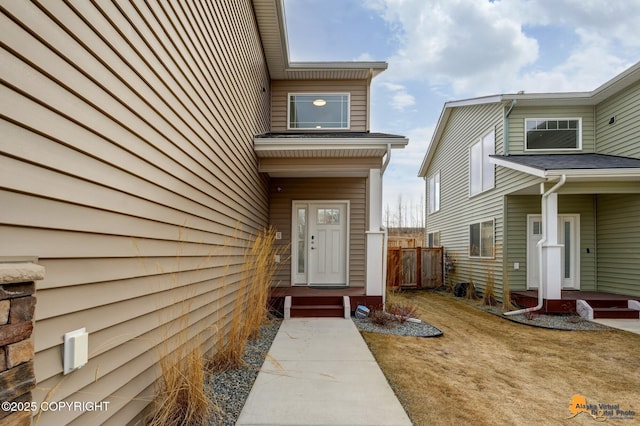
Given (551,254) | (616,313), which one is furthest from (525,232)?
(616,313)

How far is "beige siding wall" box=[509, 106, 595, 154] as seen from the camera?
844cm

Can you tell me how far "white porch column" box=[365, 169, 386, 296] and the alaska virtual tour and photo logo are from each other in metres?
3.34

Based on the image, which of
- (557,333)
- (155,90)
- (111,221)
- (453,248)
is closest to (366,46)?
(453,248)

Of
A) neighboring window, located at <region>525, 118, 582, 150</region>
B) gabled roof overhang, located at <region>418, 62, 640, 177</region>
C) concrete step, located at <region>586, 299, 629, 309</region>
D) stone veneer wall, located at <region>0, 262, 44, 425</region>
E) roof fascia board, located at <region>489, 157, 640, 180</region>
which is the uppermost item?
gabled roof overhang, located at <region>418, 62, 640, 177</region>

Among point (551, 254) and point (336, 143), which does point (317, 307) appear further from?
point (551, 254)

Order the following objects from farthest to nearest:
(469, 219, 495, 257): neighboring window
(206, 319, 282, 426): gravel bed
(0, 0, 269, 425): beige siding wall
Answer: (469, 219, 495, 257): neighboring window, (206, 319, 282, 426): gravel bed, (0, 0, 269, 425): beige siding wall

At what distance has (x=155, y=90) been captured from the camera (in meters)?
2.28

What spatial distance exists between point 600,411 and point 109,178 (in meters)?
4.10

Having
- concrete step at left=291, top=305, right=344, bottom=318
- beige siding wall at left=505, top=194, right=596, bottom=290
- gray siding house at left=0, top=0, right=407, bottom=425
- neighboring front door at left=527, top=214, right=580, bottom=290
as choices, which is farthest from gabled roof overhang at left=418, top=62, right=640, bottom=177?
gray siding house at left=0, top=0, right=407, bottom=425

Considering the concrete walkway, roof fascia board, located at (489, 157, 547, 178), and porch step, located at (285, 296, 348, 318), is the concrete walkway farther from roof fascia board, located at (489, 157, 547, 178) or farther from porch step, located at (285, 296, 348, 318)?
roof fascia board, located at (489, 157, 547, 178)

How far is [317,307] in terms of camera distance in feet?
20.3

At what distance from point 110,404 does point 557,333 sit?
6395 mm

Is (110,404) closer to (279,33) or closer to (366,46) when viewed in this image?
(279,33)

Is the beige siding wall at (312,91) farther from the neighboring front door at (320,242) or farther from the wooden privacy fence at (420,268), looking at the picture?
the wooden privacy fence at (420,268)
